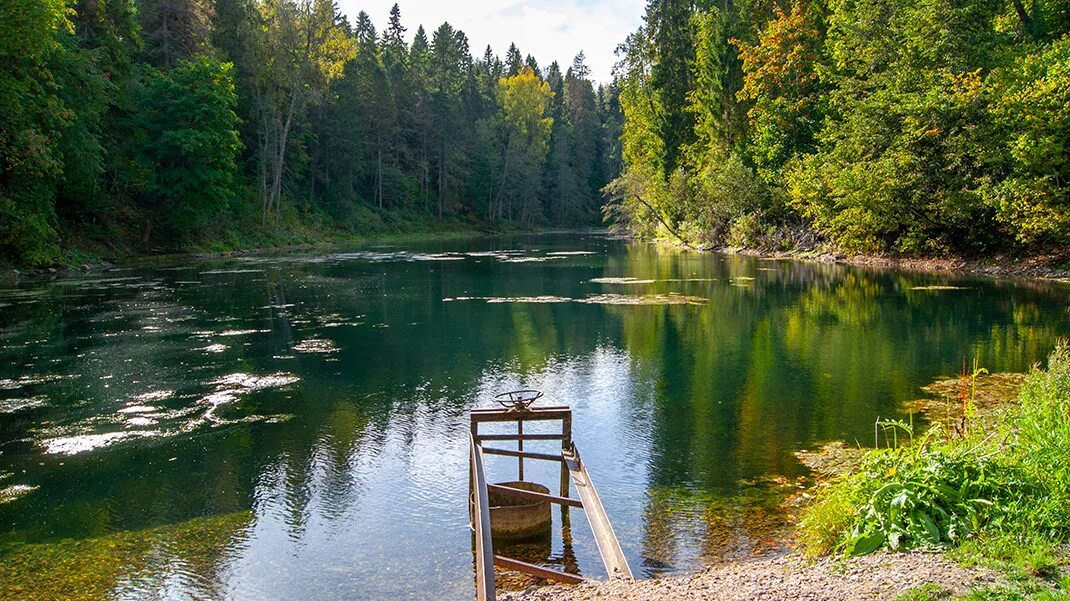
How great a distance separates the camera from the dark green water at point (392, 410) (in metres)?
7.94

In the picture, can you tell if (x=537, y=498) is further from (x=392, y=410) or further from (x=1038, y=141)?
(x=1038, y=141)

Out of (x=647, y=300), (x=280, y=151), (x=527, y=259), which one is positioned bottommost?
(x=647, y=300)

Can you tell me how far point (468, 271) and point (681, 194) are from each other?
80.6 feet

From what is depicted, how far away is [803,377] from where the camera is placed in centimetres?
1538

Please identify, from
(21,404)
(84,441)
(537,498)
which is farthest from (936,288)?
(21,404)

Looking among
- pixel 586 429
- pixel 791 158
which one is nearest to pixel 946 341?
pixel 586 429

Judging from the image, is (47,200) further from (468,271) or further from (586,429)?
(586,429)

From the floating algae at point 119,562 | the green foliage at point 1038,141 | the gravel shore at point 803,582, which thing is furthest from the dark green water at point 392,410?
the green foliage at point 1038,141

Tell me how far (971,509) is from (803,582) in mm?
1537

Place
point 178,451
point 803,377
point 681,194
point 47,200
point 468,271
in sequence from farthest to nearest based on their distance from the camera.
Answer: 1. point 681,194
2. point 468,271
3. point 47,200
4. point 803,377
5. point 178,451

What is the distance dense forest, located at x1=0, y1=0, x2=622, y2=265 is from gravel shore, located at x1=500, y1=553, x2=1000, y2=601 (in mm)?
32396

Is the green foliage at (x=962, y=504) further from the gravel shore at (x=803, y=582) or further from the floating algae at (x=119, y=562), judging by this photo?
the floating algae at (x=119, y=562)

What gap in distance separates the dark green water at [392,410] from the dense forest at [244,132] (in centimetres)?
1019

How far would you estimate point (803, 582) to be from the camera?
18.4 feet
